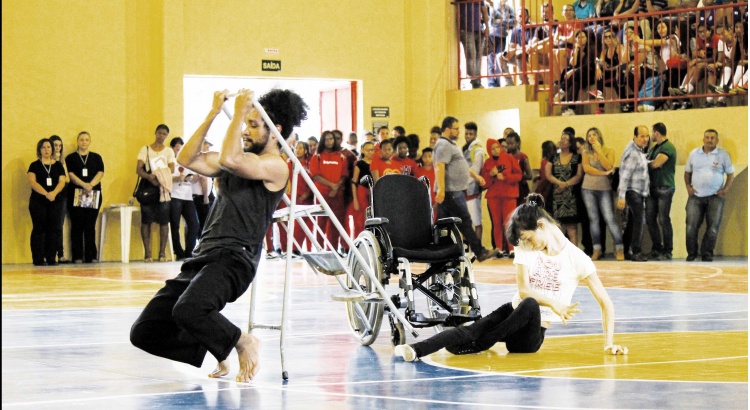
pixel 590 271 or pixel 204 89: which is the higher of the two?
pixel 204 89

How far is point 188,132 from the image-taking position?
1895 cm

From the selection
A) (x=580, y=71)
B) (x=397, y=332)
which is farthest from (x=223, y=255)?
(x=580, y=71)

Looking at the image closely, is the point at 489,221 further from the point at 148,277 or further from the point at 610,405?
the point at 610,405

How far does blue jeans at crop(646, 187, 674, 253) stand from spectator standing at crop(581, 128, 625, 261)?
46cm

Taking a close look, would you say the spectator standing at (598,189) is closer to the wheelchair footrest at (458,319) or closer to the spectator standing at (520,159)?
the spectator standing at (520,159)

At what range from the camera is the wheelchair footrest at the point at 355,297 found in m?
5.87

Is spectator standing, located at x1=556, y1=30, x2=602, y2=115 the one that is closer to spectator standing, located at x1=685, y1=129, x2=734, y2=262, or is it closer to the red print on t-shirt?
spectator standing, located at x1=685, y1=129, x2=734, y2=262

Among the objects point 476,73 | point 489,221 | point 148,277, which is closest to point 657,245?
point 489,221

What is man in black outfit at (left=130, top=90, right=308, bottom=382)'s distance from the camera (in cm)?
489

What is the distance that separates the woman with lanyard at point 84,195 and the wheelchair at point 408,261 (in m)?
10.0

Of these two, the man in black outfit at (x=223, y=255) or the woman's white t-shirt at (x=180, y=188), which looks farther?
the woman's white t-shirt at (x=180, y=188)

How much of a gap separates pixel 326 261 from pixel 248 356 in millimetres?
1345

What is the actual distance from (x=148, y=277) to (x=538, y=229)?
8.13 meters

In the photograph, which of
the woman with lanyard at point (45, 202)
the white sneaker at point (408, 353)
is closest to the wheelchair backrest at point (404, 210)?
the white sneaker at point (408, 353)
